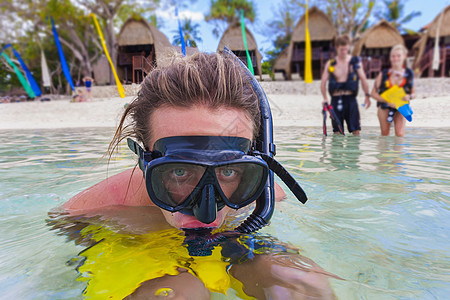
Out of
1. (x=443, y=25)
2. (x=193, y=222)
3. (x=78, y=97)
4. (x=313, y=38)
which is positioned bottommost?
(x=193, y=222)

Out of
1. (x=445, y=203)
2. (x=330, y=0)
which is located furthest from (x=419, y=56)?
(x=445, y=203)

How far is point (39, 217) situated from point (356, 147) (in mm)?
4305

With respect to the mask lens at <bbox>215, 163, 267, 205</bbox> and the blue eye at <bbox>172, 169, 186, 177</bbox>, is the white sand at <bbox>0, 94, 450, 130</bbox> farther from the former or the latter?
the blue eye at <bbox>172, 169, 186, 177</bbox>

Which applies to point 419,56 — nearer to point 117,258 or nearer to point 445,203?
point 445,203

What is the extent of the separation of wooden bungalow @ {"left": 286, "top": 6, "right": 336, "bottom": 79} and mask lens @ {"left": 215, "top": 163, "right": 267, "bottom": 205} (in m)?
22.8

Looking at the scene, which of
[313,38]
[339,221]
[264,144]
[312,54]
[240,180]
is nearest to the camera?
[240,180]

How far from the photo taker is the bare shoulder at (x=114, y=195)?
219 cm

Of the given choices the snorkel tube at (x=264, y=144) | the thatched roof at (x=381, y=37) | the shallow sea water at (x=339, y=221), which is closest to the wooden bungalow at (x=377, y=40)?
the thatched roof at (x=381, y=37)

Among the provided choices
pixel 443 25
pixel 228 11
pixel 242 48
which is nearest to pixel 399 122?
pixel 242 48

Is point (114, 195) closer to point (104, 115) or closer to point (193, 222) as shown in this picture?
point (193, 222)

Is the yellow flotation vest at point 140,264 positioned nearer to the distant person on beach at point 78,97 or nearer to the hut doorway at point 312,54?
the distant person on beach at point 78,97

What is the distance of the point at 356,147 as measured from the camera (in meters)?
5.03

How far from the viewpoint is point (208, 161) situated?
4.49ft

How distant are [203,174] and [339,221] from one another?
1.10m
